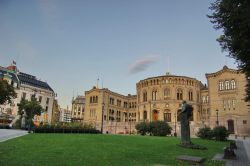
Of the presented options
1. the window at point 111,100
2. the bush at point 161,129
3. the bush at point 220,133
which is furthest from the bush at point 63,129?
the window at point 111,100

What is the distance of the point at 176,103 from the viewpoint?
2456 inches

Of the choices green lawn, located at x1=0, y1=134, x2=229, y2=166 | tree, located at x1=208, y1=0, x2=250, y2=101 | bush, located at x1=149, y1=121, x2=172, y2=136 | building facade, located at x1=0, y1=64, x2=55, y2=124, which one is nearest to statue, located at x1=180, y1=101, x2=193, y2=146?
green lawn, located at x1=0, y1=134, x2=229, y2=166

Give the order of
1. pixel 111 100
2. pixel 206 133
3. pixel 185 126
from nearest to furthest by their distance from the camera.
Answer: pixel 185 126 → pixel 206 133 → pixel 111 100

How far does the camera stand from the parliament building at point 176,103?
49.2m

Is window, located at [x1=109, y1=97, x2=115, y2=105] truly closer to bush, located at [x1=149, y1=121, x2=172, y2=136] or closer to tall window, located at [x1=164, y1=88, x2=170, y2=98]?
tall window, located at [x1=164, y1=88, x2=170, y2=98]

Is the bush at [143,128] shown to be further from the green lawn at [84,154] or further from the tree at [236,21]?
the tree at [236,21]

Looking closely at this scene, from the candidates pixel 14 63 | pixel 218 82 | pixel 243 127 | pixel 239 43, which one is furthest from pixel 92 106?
pixel 239 43

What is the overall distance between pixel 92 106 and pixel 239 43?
69106 mm

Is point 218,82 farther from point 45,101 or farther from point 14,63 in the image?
point 14,63

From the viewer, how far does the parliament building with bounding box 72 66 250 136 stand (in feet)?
161

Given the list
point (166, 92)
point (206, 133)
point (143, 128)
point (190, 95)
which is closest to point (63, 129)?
point (143, 128)

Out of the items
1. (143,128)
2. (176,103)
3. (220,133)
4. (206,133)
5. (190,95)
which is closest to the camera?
(220,133)

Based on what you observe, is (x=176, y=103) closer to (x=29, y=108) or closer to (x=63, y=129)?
(x=63, y=129)

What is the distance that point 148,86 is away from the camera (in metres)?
67.1
